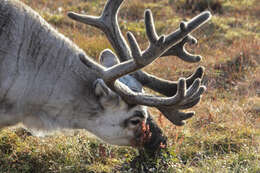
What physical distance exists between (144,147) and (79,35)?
4734mm

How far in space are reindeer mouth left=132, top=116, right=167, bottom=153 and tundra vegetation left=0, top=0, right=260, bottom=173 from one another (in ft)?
0.39

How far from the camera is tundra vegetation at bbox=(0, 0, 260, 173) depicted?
494cm

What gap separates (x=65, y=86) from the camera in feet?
13.8

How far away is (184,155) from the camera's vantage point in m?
5.33

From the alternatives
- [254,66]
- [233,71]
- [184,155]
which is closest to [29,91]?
[184,155]

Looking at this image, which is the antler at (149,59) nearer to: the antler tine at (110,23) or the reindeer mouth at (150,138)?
the antler tine at (110,23)

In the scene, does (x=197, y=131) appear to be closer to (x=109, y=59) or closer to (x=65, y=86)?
(x=109, y=59)

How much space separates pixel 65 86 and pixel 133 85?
76cm

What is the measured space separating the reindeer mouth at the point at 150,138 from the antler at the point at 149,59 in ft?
0.65

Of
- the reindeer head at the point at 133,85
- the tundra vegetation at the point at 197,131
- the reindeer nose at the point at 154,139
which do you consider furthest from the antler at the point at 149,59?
the tundra vegetation at the point at 197,131

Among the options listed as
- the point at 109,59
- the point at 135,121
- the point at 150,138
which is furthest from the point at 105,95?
the point at 150,138

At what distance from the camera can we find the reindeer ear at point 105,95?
4.14 meters

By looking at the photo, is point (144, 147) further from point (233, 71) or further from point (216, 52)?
point (216, 52)

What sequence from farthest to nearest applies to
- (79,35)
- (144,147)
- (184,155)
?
(79,35) < (184,155) < (144,147)
